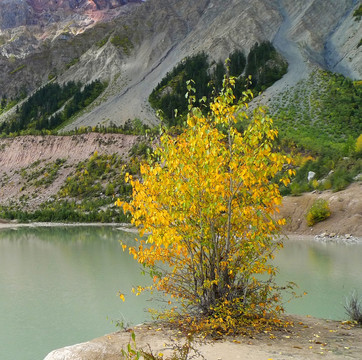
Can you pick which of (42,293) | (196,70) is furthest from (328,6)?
(42,293)

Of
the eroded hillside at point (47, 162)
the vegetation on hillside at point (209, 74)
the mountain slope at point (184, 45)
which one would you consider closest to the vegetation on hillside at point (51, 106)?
the mountain slope at point (184, 45)

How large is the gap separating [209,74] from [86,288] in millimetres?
62625

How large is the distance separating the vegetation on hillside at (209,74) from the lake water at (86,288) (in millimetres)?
45851

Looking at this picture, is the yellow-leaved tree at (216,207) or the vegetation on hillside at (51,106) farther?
the vegetation on hillside at (51,106)

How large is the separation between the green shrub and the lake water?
3186 millimetres

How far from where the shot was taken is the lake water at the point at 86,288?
33.3 ft

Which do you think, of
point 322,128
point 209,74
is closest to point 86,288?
point 322,128

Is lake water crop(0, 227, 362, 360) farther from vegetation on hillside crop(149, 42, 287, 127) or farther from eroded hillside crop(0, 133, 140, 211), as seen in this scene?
vegetation on hillside crop(149, 42, 287, 127)

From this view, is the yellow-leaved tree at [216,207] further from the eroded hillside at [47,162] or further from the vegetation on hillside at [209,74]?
the vegetation on hillside at [209,74]

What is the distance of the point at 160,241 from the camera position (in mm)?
7305

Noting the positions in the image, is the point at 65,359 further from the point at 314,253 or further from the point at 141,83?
the point at 141,83

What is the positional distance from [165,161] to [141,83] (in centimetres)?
7794

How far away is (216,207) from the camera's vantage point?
7426 millimetres

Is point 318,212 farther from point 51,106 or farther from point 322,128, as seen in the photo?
point 51,106
